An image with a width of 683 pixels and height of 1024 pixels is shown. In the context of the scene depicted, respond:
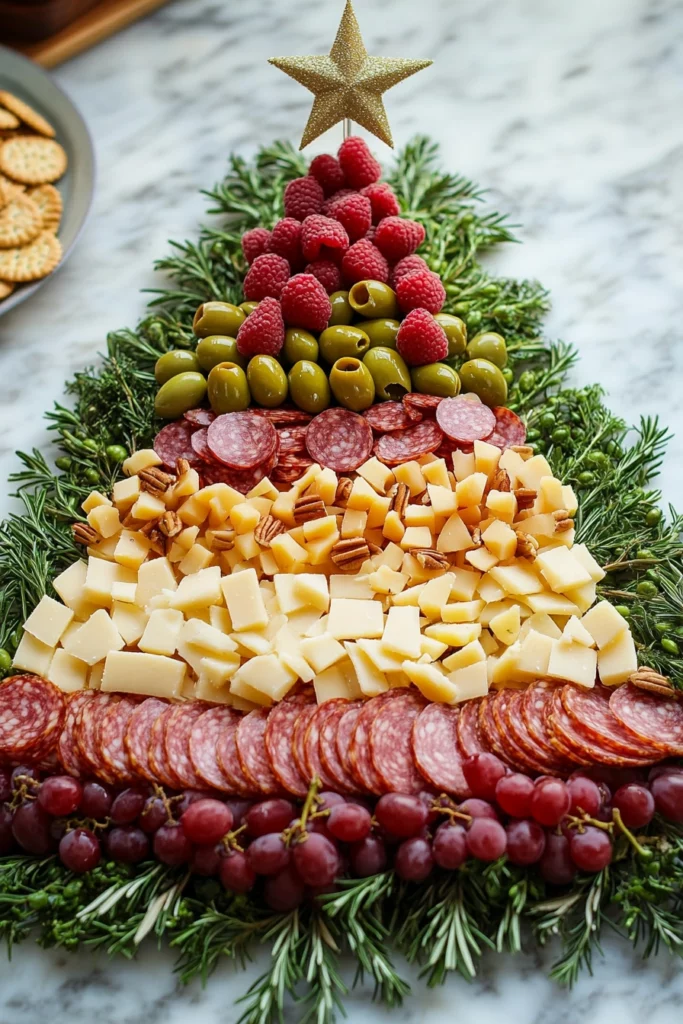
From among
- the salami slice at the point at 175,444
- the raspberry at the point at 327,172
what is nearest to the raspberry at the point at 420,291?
the raspberry at the point at 327,172

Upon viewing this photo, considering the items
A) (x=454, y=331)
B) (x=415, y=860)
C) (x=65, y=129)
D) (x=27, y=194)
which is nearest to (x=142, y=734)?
(x=415, y=860)

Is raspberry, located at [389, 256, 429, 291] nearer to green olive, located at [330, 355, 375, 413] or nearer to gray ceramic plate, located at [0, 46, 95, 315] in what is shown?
green olive, located at [330, 355, 375, 413]

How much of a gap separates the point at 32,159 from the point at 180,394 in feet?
3.16

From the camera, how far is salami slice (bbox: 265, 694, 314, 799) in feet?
5.07

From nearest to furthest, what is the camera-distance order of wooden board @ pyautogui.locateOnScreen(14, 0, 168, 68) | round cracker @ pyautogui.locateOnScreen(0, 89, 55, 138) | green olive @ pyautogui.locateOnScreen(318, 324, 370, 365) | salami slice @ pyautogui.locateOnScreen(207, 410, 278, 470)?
salami slice @ pyautogui.locateOnScreen(207, 410, 278, 470) < green olive @ pyautogui.locateOnScreen(318, 324, 370, 365) < round cracker @ pyautogui.locateOnScreen(0, 89, 55, 138) < wooden board @ pyautogui.locateOnScreen(14, 0, 168, 68)

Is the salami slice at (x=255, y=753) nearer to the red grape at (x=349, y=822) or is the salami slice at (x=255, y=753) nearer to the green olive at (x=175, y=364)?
the red grape at (x=349, y=822)

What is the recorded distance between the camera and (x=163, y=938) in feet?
5.15

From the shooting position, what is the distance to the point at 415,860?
148 cm

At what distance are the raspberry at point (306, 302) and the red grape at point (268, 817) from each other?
3.46ft

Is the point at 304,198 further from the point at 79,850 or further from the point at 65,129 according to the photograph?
the point at 79,850

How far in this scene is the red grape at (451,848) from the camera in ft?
4.81

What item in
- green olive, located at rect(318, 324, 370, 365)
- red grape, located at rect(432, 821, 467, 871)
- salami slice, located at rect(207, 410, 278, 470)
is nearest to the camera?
red grape, located at rect(432, 821, 467, 871)

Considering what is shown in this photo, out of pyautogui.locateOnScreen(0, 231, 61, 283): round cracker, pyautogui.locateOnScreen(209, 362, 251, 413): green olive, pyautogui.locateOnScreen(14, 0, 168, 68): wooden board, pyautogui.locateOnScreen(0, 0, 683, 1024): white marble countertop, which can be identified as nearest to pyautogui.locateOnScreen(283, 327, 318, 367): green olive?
pyautogui.locateOnScreen(209, 362, 251, 413): green olive

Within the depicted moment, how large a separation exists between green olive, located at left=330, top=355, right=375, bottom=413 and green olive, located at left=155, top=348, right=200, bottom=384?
1.08 feet
